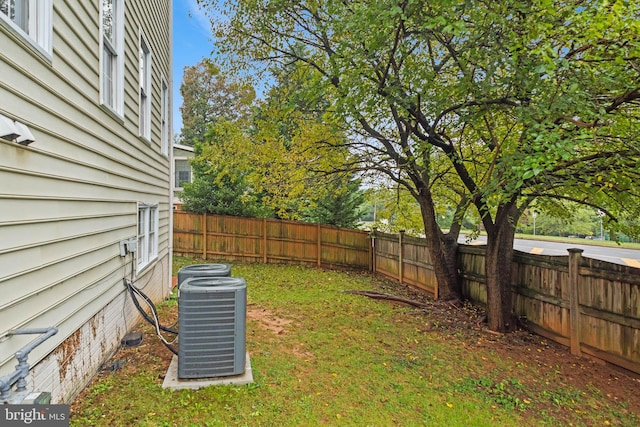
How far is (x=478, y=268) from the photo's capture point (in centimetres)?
730

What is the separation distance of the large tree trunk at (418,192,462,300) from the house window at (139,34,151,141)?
5497 mm

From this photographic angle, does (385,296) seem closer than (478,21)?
No

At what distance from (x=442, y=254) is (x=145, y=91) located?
6.61 meters

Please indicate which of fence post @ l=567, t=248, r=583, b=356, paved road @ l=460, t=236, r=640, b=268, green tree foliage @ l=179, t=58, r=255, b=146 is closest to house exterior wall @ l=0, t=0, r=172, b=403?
fence post @ l=567, t=248, r=583, b=356

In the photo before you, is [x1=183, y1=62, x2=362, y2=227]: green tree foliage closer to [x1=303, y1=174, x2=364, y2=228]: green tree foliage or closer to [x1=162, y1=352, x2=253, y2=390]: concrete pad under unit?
[x1=303, y1=174, x2=364, y2=228]: green tree foliage

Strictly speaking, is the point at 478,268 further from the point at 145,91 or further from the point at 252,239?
the point at 252,239

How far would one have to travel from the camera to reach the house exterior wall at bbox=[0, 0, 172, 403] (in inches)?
83.2

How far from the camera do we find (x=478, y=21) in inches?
171

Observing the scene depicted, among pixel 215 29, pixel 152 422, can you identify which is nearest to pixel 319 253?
pixel 215 29

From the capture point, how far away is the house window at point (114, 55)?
4.03m

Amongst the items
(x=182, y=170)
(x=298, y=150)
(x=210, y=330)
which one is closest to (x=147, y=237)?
(x=210, y=330)

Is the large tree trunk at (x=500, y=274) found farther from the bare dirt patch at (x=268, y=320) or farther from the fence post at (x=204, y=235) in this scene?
the fence post at (x=204, y=235)

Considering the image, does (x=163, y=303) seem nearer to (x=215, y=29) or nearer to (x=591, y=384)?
(x=215, y=29)

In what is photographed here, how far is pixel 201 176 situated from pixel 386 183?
7.09 meters
